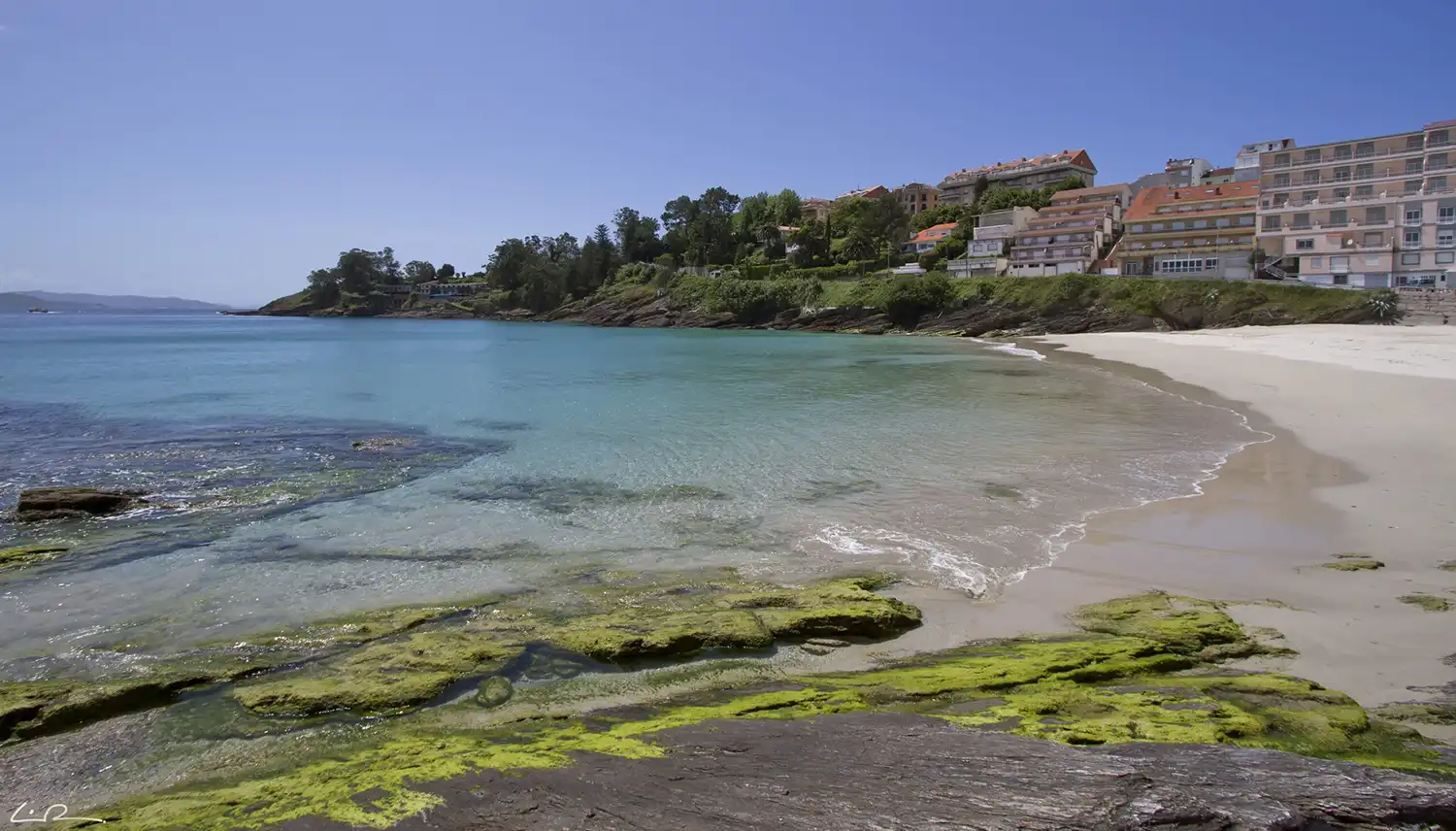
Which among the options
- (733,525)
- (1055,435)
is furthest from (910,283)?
(733,525)

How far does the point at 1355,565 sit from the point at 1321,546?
117 cm

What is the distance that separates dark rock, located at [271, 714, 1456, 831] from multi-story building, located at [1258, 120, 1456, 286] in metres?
72.7

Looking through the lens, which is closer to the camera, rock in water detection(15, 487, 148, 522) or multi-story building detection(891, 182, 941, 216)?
rock in water detection(15, 487, 148, 522)

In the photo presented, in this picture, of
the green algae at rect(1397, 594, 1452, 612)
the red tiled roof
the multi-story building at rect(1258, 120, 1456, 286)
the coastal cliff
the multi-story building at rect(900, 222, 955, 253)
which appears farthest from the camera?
the multi-story building at rect(900, 222, 955, 253)

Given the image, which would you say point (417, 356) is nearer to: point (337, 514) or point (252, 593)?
point (337, 514)

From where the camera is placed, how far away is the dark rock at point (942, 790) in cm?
420

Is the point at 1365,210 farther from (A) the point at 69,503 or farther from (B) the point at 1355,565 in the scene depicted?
(A) the point at 69,503

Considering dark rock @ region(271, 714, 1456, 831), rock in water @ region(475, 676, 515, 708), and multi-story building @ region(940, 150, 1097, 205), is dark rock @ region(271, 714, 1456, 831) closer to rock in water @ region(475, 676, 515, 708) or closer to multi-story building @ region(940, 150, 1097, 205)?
rock in water @ region(475, 676, 515, 708)

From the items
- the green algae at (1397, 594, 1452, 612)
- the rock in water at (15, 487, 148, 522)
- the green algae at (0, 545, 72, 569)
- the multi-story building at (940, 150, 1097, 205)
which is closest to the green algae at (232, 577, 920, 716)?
the green algae at (1397, 594, 1452, 612)

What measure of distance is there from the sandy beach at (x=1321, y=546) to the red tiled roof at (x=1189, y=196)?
208 feet

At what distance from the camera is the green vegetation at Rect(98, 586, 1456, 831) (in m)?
5.26

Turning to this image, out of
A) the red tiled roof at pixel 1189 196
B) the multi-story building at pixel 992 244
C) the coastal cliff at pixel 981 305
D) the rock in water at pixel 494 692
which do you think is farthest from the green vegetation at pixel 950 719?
the red tiled roof at pixel 1189 196

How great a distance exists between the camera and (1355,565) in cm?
1015

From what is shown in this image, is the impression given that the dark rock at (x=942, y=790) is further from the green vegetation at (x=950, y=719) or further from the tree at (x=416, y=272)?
the tree at (x=416, y=272)
